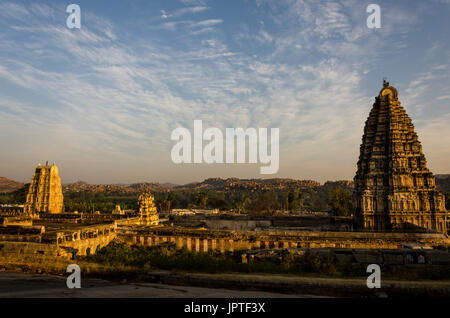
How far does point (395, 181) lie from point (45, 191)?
6615 cm

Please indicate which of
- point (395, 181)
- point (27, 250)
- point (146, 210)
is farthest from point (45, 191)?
Answer: point (395, 181)

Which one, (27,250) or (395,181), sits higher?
(395,181)

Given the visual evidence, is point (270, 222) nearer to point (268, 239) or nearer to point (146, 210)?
point (268, 239)

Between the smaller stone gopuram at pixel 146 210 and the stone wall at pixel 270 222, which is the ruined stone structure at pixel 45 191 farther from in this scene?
the smaller stone gopuram at pixel 146 210

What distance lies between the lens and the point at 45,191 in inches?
2431

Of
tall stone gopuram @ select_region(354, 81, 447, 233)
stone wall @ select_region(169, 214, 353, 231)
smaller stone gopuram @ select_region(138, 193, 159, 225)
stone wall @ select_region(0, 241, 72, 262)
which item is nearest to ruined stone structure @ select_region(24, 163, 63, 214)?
stone wall @ select_region(169, 214, 353, 231)

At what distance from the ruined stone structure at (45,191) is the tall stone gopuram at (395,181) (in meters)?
60.6

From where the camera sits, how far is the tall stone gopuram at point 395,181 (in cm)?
3338

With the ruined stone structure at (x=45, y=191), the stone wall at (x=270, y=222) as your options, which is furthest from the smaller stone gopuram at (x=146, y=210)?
the ruined stone structure at (x=45, y=191)

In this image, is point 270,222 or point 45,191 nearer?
point 270,222
